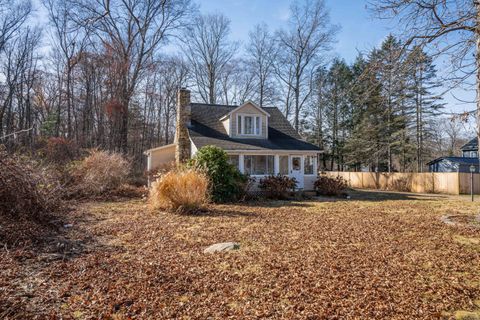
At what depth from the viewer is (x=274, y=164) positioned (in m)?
15.7

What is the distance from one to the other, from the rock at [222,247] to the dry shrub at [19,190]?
361 centimetres

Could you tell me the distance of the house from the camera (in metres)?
15.4

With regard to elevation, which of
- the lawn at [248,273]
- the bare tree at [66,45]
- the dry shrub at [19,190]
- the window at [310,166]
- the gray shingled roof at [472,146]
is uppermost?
the bare tree at [66,45]

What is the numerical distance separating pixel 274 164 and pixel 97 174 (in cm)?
860

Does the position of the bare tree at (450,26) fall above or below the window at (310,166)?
above

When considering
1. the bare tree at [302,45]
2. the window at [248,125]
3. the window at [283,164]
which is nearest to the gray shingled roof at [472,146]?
the bare tree at [302,45]

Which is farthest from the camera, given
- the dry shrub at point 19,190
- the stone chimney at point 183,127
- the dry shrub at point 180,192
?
the stone chimney at point 183,127

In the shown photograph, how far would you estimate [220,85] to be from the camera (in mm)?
29812

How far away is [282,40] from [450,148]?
2215 cm

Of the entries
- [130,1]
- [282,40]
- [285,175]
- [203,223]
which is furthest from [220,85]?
[203,223]

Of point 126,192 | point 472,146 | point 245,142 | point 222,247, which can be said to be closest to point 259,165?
point 245,142

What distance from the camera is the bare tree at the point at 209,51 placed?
1118 inches

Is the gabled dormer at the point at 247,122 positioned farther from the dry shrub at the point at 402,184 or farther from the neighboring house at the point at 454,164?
the neighboring house at the point at 454,164

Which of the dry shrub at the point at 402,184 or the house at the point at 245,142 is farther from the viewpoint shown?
the dry shrub at the point at 402,184
